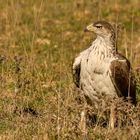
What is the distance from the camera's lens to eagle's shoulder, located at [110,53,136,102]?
914 centimetres

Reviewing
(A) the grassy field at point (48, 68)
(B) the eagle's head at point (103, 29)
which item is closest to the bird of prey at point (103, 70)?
(B) the eagle's head at point (103, 29)

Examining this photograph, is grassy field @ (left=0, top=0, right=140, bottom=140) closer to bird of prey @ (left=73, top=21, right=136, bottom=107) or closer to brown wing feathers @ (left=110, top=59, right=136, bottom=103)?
bird of prey @ (left=73, top=21, right=136, bottom=107)

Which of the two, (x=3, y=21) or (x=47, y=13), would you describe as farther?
(x=47, y=13)

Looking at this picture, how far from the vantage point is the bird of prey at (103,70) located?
912cm

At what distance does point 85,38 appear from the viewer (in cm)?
1534

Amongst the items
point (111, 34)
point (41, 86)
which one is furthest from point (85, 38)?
point (111, 34)

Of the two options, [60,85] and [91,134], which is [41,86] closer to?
[60,85]

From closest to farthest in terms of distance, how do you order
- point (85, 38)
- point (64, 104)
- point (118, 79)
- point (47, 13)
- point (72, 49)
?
point (64, 104)
point (118, 79)
point (72, 49)
point (85, 38)
point (47, 13)

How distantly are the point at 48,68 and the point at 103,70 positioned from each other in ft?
10.3

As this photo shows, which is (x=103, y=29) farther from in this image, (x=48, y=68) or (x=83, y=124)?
(x=48, y=68)

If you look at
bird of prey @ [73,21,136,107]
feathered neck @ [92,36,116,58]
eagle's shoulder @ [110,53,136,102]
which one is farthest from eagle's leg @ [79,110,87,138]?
feathered neck @ [92,36,116,58]

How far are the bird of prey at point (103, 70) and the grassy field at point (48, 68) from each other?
228 millimetres

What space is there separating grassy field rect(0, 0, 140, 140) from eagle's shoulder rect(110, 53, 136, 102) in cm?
52

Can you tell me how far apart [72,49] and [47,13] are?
9.35 feet
